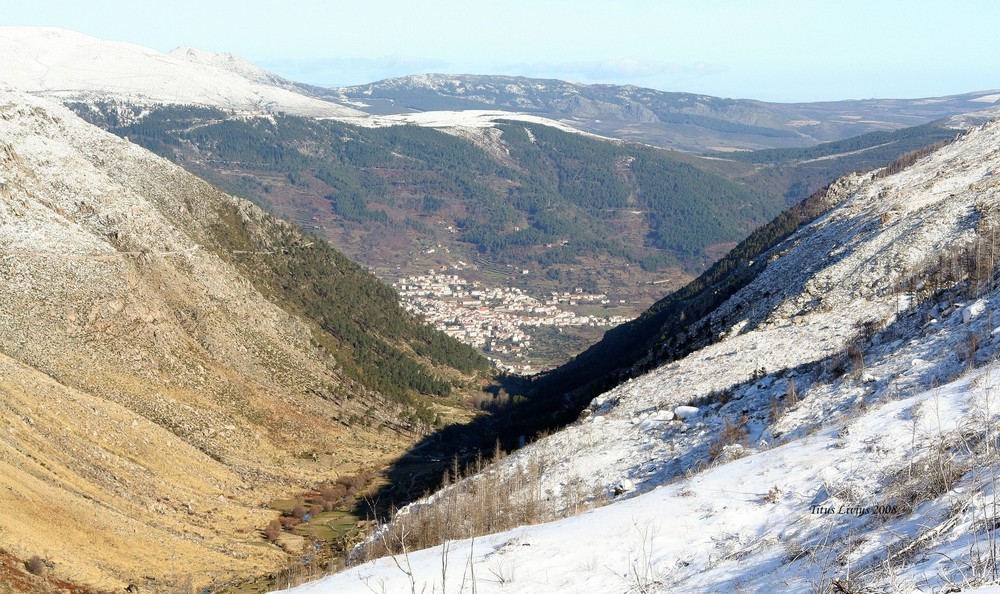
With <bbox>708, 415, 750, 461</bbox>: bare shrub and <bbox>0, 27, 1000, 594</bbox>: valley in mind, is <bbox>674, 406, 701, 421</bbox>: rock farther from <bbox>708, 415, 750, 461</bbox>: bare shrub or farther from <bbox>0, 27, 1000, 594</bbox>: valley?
<bbox>708, 415, 750, 461</bbox>: bare shrub

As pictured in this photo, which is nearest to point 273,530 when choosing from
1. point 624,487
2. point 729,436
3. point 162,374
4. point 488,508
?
point 162,374

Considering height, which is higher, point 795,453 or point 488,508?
point 795,453

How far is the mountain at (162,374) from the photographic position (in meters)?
44.0

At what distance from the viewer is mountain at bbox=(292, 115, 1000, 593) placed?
43.2 ft

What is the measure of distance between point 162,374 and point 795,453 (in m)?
57.2

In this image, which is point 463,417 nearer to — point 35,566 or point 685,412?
point 685,412

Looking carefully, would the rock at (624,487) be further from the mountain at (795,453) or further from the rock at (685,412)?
the rock at (685,412)

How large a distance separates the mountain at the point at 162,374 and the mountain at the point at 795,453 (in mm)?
17105

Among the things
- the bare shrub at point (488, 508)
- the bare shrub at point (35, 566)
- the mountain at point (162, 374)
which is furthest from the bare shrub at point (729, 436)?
the bare shrub at point (35, 566)

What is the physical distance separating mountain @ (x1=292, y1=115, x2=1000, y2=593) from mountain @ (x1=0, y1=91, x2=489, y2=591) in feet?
56.1

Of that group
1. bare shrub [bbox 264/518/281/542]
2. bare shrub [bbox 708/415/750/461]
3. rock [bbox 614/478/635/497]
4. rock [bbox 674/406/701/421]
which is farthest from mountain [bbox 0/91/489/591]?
bare shrub [bbox 708/415/750/461]

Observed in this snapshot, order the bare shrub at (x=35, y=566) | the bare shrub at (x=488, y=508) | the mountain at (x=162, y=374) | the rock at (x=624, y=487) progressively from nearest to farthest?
the bare shrub at (x=488, y=508) → the rock at (x=624, y=487) → the bare shrub at (x=35, y=566) → the mountain at (x=162, y=374)

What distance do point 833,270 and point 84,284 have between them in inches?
2340

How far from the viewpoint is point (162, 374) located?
64.9 meters
